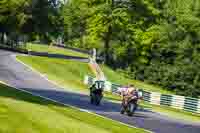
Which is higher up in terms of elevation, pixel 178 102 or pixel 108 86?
pixel 108 86

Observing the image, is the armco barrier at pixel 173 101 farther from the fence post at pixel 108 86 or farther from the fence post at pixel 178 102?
the fence post at pixel 108 86

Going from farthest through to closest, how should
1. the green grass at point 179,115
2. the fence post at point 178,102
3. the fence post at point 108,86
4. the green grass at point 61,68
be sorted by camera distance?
the green grass at point 61,68 → the fence post at point 108,86 → the fence post at point 178,102 → the green grass at point 179,115

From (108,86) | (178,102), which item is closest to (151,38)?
(108,86)

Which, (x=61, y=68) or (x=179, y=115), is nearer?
(x=179, y=115)

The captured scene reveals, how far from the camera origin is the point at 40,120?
1739 centimetres

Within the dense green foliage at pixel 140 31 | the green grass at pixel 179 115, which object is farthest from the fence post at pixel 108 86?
the dense green foliage at pixel 140 31

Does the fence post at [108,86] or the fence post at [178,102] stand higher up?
the fence post at [108,86]

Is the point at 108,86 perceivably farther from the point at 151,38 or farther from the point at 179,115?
the point at 151,38

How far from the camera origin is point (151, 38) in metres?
90.7

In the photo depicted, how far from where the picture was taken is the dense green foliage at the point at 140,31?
84000 millimetres

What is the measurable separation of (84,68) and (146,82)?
16.5 m

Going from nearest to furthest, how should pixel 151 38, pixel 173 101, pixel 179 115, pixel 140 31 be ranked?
pixel 179 115
pixel 173 101
pixel 151 38
pixel 140 31

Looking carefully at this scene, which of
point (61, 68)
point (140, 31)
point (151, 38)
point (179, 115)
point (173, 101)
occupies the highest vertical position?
point (140, 31)

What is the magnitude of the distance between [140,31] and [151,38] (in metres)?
2.09
